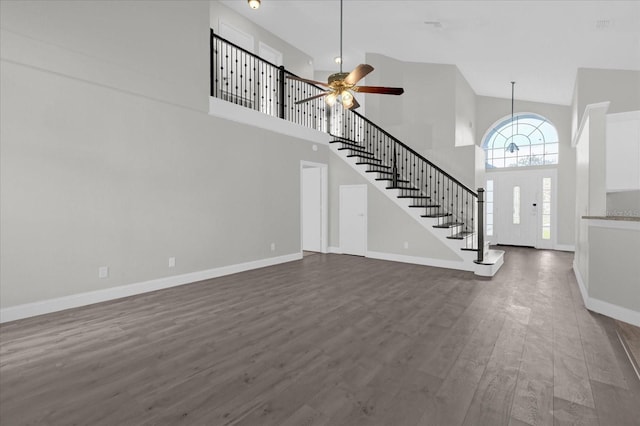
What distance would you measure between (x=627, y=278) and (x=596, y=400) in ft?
7.01

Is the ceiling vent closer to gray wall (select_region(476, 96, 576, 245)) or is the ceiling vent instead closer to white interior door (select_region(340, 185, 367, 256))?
white interior door (select_region(340, 185, 367, 256))

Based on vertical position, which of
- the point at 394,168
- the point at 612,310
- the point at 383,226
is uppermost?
the point at 394,168

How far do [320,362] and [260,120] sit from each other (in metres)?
4.77

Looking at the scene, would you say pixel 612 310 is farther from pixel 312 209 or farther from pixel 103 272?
pixel 103 272

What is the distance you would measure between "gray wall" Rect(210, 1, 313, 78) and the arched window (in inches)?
243

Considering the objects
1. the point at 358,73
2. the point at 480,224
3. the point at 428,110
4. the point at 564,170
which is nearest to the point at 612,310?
the point at 480,224

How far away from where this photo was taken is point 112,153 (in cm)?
406

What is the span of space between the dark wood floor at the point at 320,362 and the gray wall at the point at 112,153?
28.2 inches

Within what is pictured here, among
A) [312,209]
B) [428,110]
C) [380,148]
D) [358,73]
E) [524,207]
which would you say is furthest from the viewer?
[524,207]

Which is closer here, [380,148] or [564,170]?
[564,170]

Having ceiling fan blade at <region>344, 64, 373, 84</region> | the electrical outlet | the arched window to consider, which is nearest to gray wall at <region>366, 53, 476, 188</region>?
the arched window

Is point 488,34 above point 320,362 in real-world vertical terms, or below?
above

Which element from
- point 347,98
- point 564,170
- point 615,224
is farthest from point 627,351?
point 564,170

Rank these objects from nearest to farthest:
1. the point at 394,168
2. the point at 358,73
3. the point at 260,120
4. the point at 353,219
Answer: the point at 358,73
the point at 260,120
the point at 394,168
the point at 353,219
